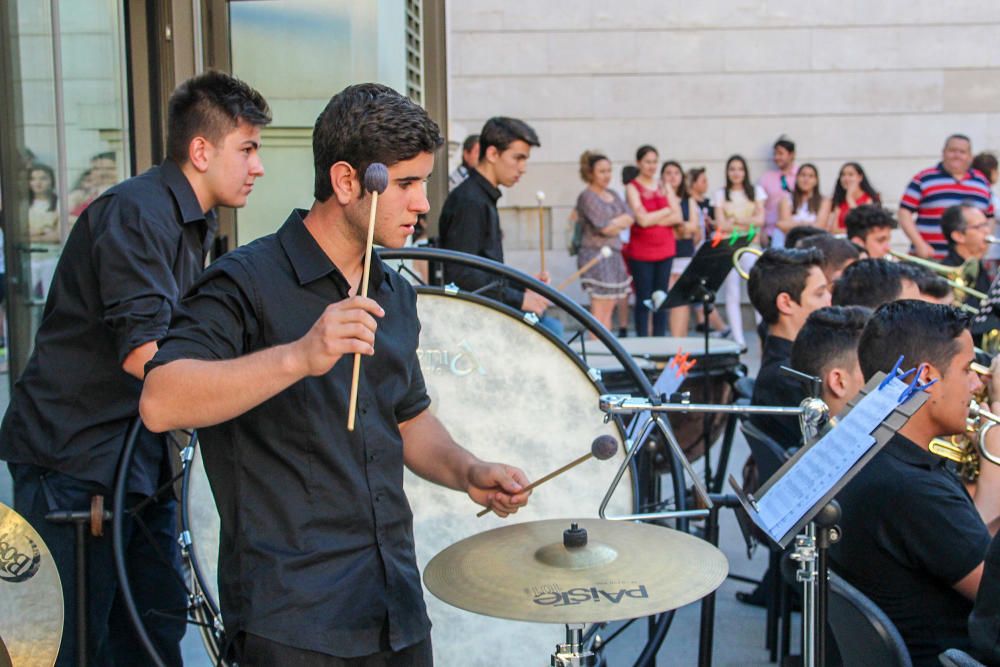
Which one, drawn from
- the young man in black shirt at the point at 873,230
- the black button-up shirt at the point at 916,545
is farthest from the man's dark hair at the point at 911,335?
the young man in black shirt at the point at 873,230

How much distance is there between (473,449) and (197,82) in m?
1.25

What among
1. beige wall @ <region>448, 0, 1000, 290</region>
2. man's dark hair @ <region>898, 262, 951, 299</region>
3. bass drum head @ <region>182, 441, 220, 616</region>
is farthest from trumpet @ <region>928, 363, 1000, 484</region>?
beige wall @ <region>448, 0, 1000, 290</region>

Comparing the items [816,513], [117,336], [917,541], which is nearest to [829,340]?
[917,541]

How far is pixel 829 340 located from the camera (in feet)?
13.6

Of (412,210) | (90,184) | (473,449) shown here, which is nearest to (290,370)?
(412,210)

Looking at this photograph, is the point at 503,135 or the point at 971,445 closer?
the point at 971,445

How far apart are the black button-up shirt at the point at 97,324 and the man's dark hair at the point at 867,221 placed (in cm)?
469

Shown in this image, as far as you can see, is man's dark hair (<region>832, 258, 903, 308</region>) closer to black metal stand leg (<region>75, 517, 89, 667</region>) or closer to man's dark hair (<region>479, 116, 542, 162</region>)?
man's dark hair (<region>479, 116, 542, 162</region>)

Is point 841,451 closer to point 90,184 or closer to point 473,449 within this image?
point 473,449

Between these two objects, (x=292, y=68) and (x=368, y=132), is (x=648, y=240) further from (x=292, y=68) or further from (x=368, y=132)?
(x=368, y=132)

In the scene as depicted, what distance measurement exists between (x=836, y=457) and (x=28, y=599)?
6.41ft

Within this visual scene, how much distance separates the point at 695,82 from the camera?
1282 cm

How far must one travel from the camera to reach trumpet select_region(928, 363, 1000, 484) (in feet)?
10.7

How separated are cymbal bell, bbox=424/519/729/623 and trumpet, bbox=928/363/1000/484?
1187 mm
